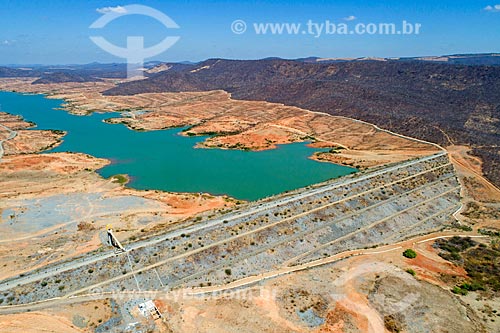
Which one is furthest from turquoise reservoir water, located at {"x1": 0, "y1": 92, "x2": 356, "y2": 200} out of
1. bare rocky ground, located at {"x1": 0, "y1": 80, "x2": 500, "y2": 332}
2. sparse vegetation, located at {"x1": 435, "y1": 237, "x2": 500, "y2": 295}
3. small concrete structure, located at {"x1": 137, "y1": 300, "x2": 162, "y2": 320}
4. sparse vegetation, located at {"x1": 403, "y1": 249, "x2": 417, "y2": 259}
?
small concrete structure, located at {"x1": 137, "y1": 300, "x2": 162, "y2": 320}

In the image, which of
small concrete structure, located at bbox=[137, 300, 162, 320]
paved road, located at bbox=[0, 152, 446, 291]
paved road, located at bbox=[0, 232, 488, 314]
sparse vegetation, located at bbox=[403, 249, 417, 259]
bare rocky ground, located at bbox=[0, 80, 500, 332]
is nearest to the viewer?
bare rocky ground, located at bbox=[0, 80, 500, 332]

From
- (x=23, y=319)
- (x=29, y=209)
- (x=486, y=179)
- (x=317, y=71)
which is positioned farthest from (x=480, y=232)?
(x=317, y=71)

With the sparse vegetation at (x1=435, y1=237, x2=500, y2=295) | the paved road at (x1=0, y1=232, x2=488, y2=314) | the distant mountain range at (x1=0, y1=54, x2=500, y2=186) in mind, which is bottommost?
the paved road at (x1=0, y1=232, x2=488, y2=314)

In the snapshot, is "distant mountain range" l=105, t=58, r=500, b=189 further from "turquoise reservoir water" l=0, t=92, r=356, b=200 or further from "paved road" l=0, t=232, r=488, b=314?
"paved road" l=0, t=232, r=488, b=314

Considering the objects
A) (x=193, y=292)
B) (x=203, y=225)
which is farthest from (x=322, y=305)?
(x=203, y=225)

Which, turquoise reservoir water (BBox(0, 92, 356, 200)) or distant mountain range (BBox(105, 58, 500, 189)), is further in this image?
distant mountain range (BBox(105, 58, 500, 189))

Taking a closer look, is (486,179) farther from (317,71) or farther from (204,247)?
(317,71)

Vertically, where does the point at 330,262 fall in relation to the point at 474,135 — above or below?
below

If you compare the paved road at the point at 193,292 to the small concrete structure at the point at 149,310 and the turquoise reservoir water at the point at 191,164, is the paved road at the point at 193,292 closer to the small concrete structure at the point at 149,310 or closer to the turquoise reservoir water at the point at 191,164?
the small concrete structure at the point at 149,310

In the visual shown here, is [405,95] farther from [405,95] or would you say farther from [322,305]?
[322,305]
